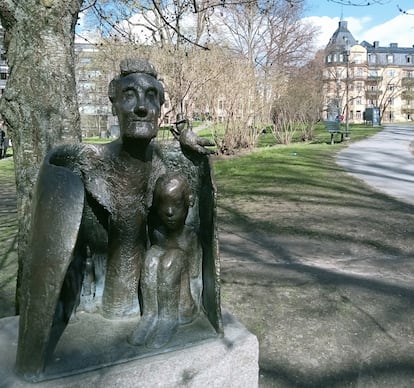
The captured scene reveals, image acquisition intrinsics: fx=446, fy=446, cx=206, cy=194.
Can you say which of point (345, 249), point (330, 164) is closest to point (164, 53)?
point (330, 164)

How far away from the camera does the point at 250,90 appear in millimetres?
18672

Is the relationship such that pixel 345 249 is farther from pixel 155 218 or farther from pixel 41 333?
pixel 41 333

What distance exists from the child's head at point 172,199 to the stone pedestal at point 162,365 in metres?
0.58

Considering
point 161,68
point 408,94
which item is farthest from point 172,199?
point 408,94

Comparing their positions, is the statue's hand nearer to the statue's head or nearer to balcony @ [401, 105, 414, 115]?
the statue's head

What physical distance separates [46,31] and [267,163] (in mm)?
11876

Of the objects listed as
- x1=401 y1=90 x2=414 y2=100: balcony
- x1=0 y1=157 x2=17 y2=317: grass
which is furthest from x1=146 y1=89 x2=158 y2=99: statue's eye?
x1=401 y1=90 x2=414 y2=100: balcony

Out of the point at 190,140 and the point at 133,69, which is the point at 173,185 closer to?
the point at 190,140

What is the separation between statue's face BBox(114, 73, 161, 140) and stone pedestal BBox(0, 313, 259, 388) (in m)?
0.94

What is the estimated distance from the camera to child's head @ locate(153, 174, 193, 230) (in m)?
2.10

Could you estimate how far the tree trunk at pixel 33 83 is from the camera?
355 cm

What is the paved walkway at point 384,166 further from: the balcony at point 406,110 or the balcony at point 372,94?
the balcony at point 406,110

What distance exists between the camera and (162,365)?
191cm

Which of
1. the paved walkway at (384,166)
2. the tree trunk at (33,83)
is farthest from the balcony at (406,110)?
the tree trunk at (33,83)
